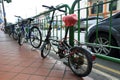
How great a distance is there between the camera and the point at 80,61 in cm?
278

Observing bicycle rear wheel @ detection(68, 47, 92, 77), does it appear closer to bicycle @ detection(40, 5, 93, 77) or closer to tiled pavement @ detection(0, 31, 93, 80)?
bicycle @ detection(40, 5, 93, 77)

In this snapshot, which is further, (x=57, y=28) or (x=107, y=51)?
(x=57, y=28)

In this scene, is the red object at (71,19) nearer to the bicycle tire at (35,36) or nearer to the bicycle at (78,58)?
the bicycle at (78,58)

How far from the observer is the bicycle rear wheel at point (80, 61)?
2.50 m

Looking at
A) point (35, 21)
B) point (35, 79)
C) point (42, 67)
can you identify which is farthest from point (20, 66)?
point (35, 21)

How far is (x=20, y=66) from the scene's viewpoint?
3377mm

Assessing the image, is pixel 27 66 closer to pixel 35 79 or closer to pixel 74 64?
pixel 35 79

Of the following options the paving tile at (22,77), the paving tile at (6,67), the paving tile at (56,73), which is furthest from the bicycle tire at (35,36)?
the paving tile at (22,77)

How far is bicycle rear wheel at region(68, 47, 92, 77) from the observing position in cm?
250

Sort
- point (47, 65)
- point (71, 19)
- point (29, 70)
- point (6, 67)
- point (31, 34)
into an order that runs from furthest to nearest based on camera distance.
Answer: point (31, 34) < point (47, 65) < point (6, 67) < point (29, 70) < point (71, 19)

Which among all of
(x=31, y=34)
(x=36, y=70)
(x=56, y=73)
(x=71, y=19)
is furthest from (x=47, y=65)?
(x=31, y=34)

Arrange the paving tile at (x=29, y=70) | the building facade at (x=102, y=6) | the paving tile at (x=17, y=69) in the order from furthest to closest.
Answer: the paving tile at (x=17, y=69), the paving tile at (x=29, y=70), the building facade at (x=102, y=6)

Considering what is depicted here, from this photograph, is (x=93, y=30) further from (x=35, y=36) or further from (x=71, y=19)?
(x=35, y=36)

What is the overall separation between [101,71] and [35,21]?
12.5ft
